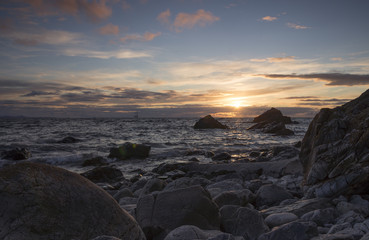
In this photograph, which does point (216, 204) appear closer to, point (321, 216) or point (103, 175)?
point (321, 216)

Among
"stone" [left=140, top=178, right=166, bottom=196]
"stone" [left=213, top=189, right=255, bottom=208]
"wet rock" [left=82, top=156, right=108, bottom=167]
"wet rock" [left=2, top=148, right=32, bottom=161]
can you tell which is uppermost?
"stone" [left=213, top=189, right=255, bottom=208]

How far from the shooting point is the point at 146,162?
16.7 meters

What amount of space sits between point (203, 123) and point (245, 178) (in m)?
44.5

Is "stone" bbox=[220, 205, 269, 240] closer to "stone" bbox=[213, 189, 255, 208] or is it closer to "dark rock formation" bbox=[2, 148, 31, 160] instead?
"stone" bbox=[213, 189, 255, 208]

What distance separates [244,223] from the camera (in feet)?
14.8

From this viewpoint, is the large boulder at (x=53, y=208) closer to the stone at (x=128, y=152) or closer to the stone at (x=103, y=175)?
the stone at (x=103, y=175)

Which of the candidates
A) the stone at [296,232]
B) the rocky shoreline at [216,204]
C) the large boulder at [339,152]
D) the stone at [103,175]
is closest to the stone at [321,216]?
the rocky shoreline at [216,204]

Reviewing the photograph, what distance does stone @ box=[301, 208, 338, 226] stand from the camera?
4.58 m

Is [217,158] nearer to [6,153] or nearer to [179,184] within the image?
[179,184]

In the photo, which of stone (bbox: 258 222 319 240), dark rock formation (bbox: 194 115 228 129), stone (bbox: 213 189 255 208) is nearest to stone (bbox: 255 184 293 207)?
stone (bbox: 213 189 255 208)

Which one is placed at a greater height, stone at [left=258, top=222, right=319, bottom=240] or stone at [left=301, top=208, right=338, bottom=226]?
stone at [left=258, top=222, right=319, bottom=240]

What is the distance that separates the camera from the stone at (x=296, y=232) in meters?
3.53

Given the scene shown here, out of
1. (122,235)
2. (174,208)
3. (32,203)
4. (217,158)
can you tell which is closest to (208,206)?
(174,208)

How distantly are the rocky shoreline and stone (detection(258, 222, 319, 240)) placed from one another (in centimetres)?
1
